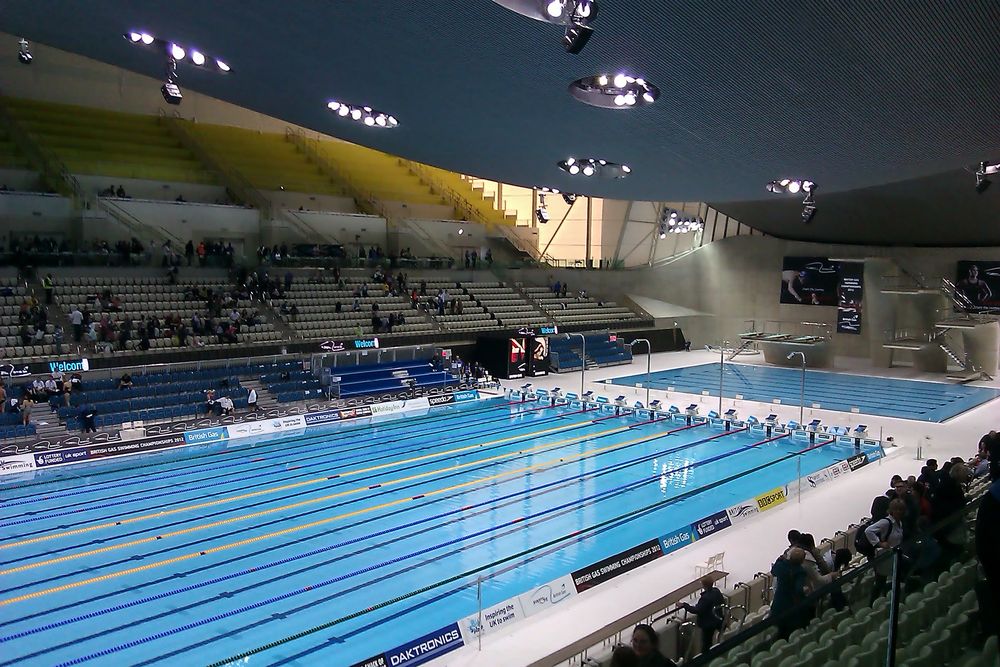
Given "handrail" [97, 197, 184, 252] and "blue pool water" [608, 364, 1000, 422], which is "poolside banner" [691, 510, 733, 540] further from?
"handrail" [97, 197, 184, 252]

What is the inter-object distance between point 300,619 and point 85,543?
3.99 meters

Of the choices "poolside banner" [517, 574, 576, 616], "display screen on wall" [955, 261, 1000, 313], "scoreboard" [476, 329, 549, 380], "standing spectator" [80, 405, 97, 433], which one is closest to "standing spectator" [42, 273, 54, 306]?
"standing spectator" [80, 405, 97, 433]

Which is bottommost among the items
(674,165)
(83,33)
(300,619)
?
(300,619)

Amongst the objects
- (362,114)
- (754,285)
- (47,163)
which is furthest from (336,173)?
(362,114)

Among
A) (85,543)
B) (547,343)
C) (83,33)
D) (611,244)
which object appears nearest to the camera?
(85,543)

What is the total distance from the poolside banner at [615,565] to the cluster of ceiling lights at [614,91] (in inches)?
216

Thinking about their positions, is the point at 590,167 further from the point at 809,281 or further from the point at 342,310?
the point at 809,281

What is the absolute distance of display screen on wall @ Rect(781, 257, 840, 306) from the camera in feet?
103

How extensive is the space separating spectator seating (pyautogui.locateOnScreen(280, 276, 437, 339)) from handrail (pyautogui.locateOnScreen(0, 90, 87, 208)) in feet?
21.3

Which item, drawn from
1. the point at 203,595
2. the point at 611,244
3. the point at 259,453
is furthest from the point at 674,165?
the point at 611,244

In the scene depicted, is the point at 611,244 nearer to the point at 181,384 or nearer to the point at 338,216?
the point at 338,216

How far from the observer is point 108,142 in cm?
2655

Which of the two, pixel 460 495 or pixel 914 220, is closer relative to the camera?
pixel 460 495

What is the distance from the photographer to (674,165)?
14.7 metres
